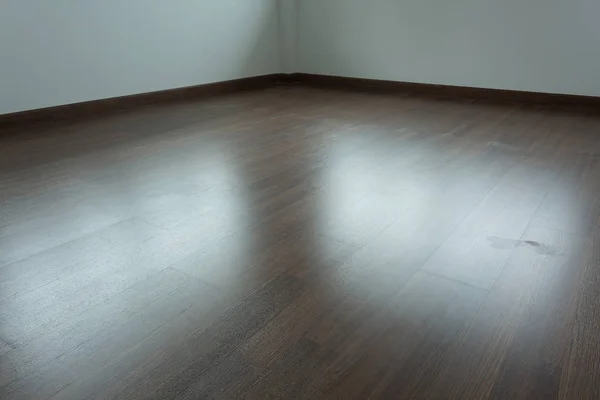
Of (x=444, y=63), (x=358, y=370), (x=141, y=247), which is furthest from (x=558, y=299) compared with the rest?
(x=444, y=63)

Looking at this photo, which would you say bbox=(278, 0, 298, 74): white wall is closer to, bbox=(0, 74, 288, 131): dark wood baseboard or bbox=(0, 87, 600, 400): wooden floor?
bbox=(0, 74, 288, 131): dark wood baseboard

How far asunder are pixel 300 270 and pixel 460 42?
357cm

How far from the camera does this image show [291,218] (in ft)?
5.57

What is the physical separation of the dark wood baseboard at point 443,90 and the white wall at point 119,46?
2.37ft

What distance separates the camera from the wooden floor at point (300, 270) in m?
0.96

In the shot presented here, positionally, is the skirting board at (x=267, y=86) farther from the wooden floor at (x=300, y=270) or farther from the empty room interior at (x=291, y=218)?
the wooden floor at (x=300, y=270)

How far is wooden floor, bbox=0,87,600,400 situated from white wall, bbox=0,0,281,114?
622mm

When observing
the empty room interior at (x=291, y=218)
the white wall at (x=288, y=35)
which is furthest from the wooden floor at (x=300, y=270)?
the white wall at (x=288, y=35)

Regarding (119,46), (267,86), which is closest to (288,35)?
(267,86)

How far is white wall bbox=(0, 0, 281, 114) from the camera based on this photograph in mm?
2971

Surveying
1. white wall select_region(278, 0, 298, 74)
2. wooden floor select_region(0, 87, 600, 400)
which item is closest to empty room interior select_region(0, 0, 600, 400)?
wooden floor select_region(0, 87, 600, 400)

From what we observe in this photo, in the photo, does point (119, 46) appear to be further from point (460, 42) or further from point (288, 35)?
point (460, 42)

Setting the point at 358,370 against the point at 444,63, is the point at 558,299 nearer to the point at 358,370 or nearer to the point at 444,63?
the point at 358,370

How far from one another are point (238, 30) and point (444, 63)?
1987 millimetres
